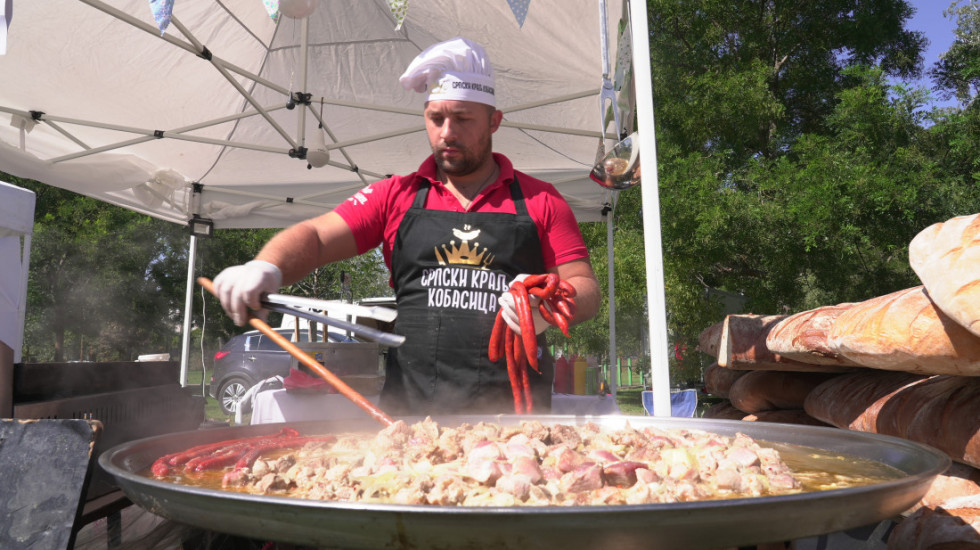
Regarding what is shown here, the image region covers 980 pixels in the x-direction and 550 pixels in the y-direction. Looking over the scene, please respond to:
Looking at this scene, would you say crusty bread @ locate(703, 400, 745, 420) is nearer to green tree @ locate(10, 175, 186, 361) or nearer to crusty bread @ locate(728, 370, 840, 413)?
crusty bread @ locate(728, 370, 840, 413)

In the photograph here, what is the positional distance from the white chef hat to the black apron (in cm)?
41

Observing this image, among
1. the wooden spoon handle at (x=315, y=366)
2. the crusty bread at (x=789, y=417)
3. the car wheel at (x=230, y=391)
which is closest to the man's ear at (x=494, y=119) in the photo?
the wooden spoon handle at (x=315, y=366)

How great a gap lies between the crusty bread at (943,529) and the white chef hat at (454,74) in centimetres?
172

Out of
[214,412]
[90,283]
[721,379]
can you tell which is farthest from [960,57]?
[90,283]

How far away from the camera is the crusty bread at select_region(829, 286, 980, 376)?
1.48 m

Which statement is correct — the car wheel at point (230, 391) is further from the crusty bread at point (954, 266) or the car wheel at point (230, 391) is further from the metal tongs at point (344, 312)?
the crusty bread at point (954, 266)

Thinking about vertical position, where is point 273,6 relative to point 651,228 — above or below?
above

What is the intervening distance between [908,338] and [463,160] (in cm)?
144

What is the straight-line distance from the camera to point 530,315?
151cm

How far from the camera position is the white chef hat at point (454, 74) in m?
2.23

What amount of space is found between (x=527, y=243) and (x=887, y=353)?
113 cm

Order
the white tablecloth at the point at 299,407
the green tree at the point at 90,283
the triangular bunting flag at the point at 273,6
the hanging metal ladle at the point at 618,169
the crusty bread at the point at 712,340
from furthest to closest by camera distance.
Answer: the green tree at the point at 90,283 → the white tablecloth at the point at 299,407 → the crusty bread at the point at 712,340 → the triangular bunting flag at the point at 273,6 → the hanging metal ladle at the point at 618,169

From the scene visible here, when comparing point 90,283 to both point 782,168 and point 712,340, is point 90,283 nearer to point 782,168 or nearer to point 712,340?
point 782,168

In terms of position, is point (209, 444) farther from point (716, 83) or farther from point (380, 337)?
point (716, 83)
